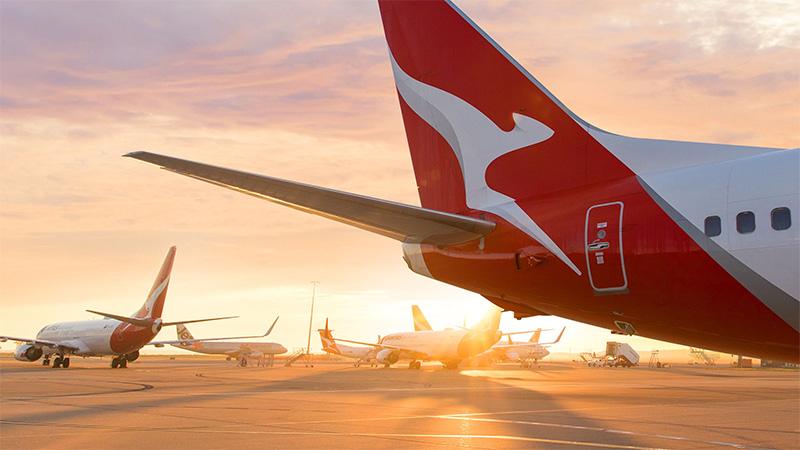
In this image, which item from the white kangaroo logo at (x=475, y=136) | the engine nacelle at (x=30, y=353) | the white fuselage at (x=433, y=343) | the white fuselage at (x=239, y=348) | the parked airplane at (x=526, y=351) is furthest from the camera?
the white fuselage at (x=239, y=348)

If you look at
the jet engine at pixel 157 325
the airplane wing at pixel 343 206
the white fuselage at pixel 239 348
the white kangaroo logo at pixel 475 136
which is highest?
the white kangaroo logo at pixel 475 136

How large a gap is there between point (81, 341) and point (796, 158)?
48734mm

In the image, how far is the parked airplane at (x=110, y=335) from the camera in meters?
43.2

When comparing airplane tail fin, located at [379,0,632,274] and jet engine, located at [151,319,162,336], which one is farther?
jet engine, located at [151,319,162,336]

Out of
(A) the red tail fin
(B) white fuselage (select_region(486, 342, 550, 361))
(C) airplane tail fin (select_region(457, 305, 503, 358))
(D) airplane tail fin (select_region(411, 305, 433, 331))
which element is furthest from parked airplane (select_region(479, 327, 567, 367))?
(A) the red tail fin

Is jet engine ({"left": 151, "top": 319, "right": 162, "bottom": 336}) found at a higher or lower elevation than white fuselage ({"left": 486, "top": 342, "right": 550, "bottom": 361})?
higher

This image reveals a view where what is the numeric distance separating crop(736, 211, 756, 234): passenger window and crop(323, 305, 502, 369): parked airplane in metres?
36.4

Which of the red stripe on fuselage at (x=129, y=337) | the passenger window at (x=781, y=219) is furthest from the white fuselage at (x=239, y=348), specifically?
the passenger window at (x=781, y=219)

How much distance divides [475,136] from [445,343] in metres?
41.5

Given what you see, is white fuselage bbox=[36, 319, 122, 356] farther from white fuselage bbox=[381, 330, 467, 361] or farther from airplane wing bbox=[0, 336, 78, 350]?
white fuselage bbox=[381, 330, 467, 361]

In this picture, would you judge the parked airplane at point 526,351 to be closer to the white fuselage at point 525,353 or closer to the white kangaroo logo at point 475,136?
the white fuselage at point 525,353

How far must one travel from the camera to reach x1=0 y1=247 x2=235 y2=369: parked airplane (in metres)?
43.2

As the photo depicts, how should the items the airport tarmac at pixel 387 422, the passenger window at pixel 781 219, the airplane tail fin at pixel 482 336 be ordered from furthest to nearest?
the airplane tail fin at pixel 482 336 → the airport tarmac at pixel 387 422 → the passenger window at pixel 781 219

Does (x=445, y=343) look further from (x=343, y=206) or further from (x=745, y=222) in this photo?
(x=745, y=222)
